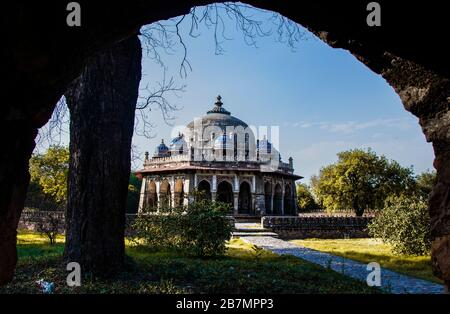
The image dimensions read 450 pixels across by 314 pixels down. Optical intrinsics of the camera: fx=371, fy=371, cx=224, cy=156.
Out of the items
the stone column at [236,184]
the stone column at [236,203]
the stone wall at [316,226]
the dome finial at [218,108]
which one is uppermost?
the dome finial at [218,108]

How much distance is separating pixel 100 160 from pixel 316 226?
2049 cm

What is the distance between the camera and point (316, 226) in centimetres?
2497

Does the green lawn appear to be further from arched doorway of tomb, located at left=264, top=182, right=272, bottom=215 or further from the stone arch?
the stone arch

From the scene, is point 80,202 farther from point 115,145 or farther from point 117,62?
point 117,62

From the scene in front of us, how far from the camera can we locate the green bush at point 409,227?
13484 mm

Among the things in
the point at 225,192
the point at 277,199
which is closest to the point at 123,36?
the point at 225,192

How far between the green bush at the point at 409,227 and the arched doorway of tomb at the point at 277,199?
73.9 feet

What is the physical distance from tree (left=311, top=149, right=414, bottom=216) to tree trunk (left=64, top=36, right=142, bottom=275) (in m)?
33.3

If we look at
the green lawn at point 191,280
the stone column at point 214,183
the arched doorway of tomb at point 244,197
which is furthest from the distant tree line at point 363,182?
the green lawn at point 191,280

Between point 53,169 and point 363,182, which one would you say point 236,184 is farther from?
point 53,169

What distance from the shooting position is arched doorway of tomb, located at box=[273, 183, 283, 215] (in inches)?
1492

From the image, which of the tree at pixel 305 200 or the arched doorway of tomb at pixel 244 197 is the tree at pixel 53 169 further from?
the tree at pixel 305 200
